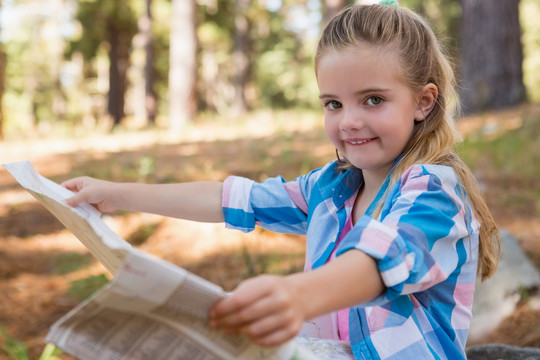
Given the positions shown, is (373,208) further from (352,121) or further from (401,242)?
(401,242)

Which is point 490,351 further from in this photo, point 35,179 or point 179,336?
point 35,179

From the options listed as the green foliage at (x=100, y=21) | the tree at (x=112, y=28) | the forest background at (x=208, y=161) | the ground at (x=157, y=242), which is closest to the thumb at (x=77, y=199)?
the forest background at (x=208, y=161)

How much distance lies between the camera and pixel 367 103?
1361 millimetres

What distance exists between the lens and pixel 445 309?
136 cm

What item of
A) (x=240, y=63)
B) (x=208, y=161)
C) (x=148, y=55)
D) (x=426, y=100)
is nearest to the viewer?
(x=426, y=100)

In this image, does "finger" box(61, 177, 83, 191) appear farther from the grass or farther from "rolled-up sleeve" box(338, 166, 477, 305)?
the grass

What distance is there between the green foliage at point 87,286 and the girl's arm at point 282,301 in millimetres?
1919

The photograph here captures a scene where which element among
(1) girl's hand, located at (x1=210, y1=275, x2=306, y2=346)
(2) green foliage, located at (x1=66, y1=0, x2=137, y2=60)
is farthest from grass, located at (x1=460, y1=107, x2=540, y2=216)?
(2) green foliage, located at (x1=66, y1=0, x2=137, y2=60)

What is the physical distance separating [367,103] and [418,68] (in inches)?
7.8

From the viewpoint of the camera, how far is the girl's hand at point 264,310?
32.7 inches

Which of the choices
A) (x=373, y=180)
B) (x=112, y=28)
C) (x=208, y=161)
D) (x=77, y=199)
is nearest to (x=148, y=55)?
(x=112, y=28)

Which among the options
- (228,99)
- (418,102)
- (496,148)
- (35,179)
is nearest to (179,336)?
(35,179)

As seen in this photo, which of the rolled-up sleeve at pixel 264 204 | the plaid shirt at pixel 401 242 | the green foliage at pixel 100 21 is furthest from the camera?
the green foliage at pixel 100 21

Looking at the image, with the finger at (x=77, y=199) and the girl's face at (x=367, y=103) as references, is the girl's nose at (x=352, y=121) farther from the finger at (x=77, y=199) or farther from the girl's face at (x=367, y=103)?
the finger at (x=77, y=199)
